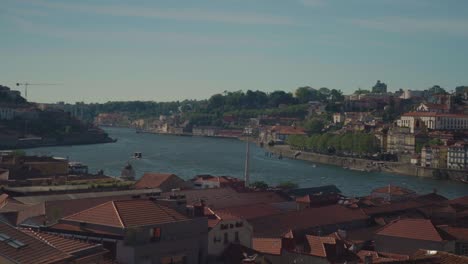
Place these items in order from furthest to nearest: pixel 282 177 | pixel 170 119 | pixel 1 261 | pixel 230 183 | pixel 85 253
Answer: pixel 170 119, pixel 282 177, pixel 230 183, pixel 85 253, pixel 1 261

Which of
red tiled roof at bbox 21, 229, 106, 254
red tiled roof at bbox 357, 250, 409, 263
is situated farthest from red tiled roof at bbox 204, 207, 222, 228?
red tiled roof at bbox 21, 229, 106, 254

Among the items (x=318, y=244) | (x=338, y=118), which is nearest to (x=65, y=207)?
(x=318, y=244)

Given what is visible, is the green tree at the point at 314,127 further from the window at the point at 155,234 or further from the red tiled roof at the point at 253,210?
the window at the point at 155,234

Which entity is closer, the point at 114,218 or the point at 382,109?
the point at 114,218

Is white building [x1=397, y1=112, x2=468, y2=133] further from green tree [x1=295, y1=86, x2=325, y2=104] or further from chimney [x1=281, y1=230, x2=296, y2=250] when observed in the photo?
green tree [x1=295, y1=86, x2=325, y2=104]

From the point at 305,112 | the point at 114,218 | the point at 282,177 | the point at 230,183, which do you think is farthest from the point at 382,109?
the point at 114,218

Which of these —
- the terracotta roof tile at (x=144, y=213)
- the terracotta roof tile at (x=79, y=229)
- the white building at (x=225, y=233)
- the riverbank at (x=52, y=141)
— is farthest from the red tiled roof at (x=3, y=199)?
the riverbank at (x=52, y=141)

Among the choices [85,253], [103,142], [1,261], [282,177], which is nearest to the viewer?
[1,261]

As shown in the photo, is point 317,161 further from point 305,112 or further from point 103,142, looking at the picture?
point 305,112
